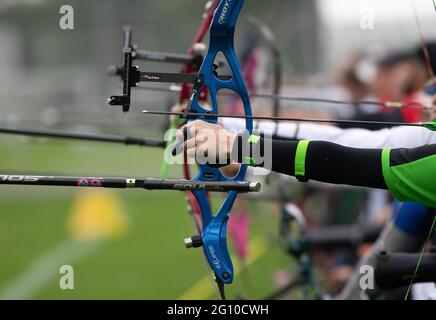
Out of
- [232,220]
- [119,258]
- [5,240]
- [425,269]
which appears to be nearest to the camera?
[425,269]

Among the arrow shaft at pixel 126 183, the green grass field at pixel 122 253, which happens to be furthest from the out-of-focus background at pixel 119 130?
the arrow shaft at pixel 126 183

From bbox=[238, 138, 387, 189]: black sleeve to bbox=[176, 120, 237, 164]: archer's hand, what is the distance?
121 millimetres

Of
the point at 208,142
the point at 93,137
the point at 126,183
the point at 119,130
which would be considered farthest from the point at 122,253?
the point at 208,142

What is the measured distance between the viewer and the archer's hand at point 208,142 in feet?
10.6

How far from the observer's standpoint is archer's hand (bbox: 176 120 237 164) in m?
3.23

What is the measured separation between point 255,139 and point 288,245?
2.74 meters

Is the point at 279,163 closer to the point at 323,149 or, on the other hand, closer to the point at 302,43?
the point at 323,149

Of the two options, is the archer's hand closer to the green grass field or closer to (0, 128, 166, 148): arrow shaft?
(0, 128, 166, 148): arrow shaft

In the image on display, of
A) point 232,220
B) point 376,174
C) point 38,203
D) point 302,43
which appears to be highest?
point 302,43

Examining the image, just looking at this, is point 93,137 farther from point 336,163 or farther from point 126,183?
point 336,163

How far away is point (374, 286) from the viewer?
431 cm

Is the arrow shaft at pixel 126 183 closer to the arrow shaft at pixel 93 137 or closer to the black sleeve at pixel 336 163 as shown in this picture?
the black sleeve at pixel 336 163

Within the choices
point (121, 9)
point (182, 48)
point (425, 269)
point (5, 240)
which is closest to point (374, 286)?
point (425, 269)

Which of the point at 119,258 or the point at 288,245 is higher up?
the point at 288,245
